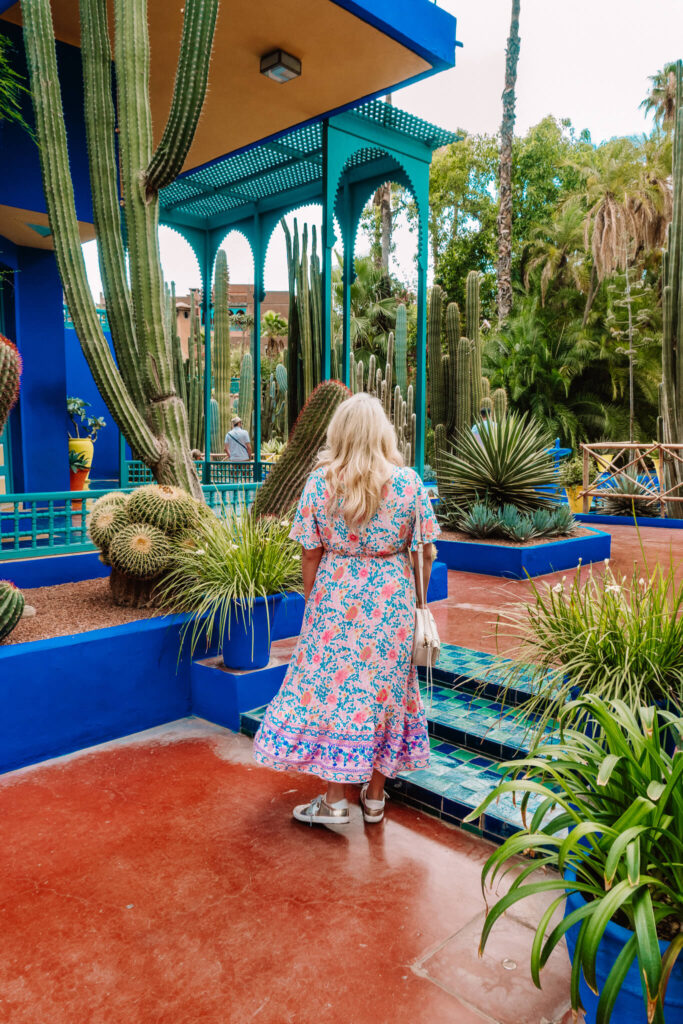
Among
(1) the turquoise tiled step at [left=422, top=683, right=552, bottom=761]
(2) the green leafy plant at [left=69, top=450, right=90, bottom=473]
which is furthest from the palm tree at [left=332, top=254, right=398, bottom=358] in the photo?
(1) the turquoise tiled step at [left=422, top=683, right=552, bottom=761]

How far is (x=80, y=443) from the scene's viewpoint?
800 centimetres

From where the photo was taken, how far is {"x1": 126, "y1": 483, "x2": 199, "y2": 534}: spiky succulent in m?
4.54

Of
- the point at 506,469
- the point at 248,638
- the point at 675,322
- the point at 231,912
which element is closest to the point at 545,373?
the point at 675,322

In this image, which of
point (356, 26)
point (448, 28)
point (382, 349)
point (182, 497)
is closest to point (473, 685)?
point (182, 497)

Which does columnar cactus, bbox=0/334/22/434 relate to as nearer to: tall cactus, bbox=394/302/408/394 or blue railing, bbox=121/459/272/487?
blue railing, bbox=121/459/272/487

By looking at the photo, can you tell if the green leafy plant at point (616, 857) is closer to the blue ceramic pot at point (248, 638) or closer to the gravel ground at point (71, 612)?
the blue ceramic pot at point (248, 638)

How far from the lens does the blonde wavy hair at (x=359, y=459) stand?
8.71 feet

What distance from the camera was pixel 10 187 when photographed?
233 inches

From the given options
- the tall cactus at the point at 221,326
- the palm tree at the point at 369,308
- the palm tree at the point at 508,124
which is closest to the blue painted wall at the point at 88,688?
the tall cactus at the point at 221,326

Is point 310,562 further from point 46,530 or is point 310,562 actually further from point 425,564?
point 46,530

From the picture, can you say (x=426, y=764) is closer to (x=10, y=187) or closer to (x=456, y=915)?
(x=456, y=915)

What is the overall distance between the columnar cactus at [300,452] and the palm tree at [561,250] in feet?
71.8

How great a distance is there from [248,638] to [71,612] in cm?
125

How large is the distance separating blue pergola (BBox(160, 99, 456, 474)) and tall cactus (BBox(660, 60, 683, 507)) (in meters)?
5.22
